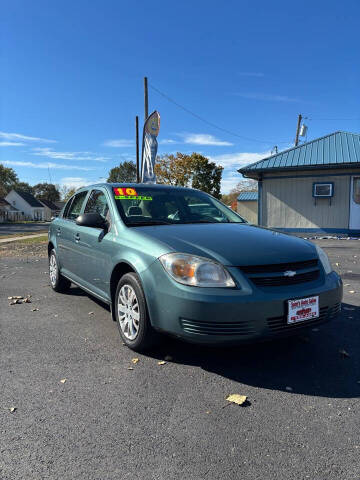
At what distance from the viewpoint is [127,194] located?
162 inches

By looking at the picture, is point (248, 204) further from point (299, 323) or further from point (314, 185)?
point (299, 323)

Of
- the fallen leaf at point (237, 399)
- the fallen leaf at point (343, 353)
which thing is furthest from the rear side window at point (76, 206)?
the fallen leaf at point (343, 353)

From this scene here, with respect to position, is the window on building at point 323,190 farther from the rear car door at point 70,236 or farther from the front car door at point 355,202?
the rear car door at point 70,236

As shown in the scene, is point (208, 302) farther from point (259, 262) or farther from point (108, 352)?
point (108, 352)

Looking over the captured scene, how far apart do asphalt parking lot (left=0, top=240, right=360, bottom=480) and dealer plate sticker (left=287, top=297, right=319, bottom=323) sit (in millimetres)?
462

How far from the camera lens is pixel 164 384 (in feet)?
8.97

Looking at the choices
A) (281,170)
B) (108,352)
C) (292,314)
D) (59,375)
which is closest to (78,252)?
(108,352)

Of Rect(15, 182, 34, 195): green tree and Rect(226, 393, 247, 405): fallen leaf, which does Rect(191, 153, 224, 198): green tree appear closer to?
Rect(226, 393, 247, 405): fallen leaf

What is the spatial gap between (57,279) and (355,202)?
462 inches

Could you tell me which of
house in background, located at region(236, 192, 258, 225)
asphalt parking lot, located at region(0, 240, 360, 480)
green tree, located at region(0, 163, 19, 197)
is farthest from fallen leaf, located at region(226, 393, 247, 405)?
green tree, located at region(0, 163, 19, 197)

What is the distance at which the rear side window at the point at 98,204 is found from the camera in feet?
13.5

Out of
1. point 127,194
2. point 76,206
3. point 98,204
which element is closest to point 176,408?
point 127,194

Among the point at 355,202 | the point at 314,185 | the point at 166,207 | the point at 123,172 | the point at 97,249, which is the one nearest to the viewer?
the point at 97,249

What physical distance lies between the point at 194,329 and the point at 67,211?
3.59 metres
